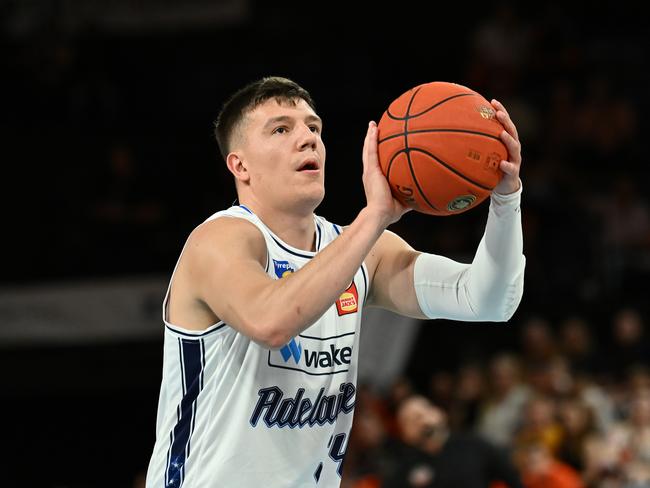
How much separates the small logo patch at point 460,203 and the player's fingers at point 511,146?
21 centimetres

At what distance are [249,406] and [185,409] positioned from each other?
0.87 feet

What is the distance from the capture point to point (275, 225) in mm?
4348

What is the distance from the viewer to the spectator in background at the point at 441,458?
8.19 meters

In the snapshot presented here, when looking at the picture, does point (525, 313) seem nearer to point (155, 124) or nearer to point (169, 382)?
point (155, 124)

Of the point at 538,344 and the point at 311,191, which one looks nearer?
the point at 311,191

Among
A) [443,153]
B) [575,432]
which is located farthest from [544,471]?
[443,153]

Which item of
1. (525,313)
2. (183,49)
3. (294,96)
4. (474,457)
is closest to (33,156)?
(183,49)

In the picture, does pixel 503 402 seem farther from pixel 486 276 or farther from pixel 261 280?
pixel 261 280

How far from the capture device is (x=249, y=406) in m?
4.06

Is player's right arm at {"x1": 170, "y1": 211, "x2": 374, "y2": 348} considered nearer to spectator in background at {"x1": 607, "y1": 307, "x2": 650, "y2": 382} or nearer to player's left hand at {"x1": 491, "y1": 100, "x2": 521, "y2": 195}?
player's left hand at {"x1": 491, "y1": 100, "x2": 521, "y2": 195}

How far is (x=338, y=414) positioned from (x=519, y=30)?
1165 cm

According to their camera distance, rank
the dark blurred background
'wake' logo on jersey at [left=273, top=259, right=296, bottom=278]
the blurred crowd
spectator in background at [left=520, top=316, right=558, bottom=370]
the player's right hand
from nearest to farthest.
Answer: the player's right hand
'wake' logo on jersey at [left=273, top=259, right=296, bottom=278]
the blurred crowd
spectator in background at [left=520, top=316, right=558, bottom=370]
the dark blurred background

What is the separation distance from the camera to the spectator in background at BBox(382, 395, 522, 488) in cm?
819

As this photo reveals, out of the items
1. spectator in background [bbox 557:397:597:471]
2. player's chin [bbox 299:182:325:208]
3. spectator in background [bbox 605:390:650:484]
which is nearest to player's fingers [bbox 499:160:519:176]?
player's chin [bbox 299:182:325:208]
